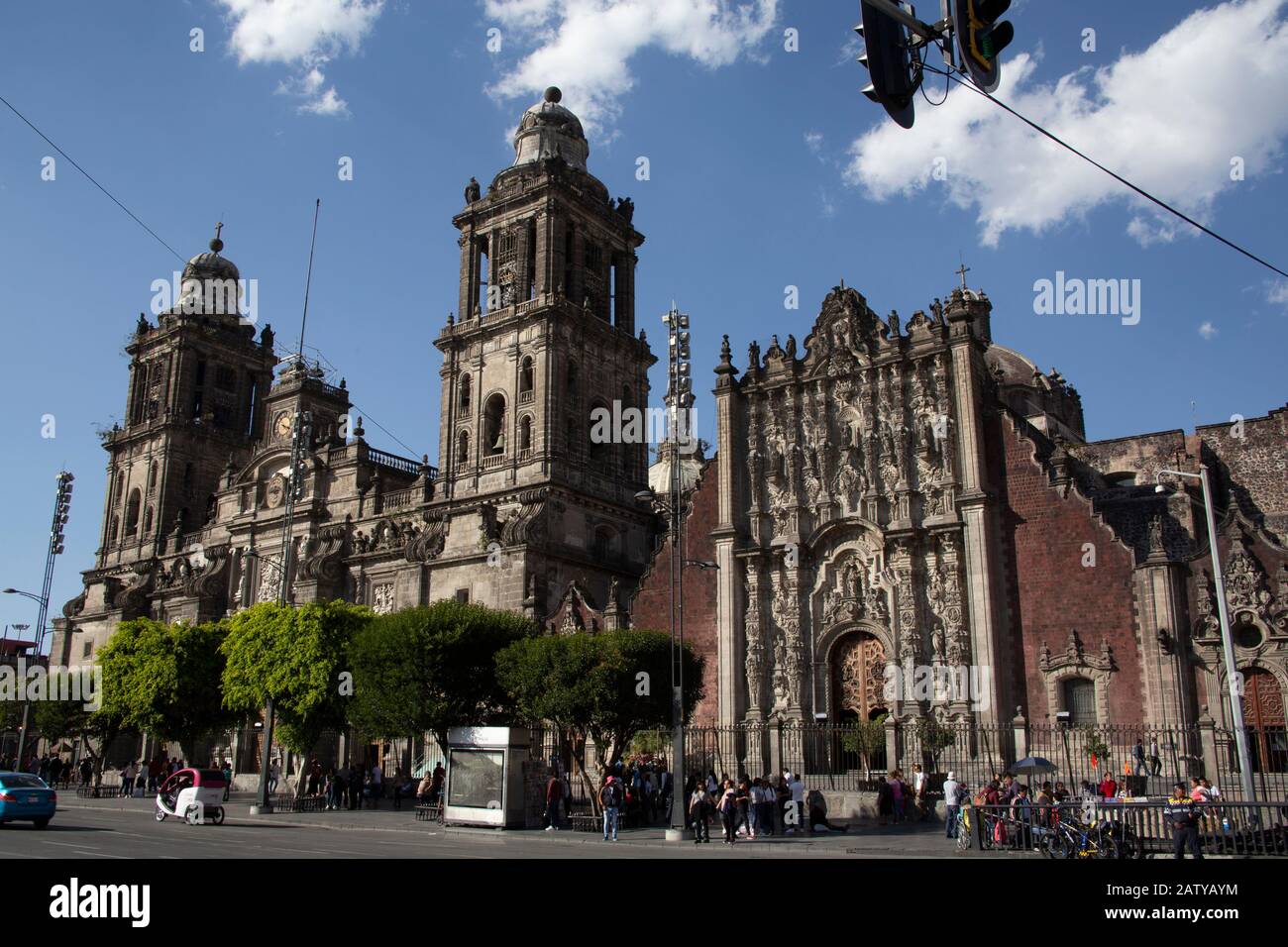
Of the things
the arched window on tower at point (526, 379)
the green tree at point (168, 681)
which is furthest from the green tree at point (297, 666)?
the arched window on tower at point (526, 379)

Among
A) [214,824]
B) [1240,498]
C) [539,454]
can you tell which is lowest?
[214,824]

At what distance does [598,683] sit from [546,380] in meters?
22.7

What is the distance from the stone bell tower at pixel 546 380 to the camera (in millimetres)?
50312

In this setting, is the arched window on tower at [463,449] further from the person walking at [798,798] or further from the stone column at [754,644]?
the person walking at [798,798]

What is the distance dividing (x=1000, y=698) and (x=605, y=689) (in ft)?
42.7

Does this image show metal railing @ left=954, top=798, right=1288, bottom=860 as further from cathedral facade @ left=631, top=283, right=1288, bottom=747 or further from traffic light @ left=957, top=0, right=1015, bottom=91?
traffic light @ left=957, top=0, right=1015, bottom=91

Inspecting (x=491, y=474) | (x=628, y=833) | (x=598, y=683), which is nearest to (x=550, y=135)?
(x=491, y=474)

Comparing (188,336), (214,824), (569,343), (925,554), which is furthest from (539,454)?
(188,336)

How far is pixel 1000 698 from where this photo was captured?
34844mm

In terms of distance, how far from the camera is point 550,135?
196 feet

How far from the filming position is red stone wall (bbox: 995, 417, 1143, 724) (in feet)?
109

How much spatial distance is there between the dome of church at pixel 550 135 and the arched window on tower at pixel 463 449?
53.0ft

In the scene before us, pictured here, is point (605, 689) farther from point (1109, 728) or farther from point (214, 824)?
point (1109, 728)
